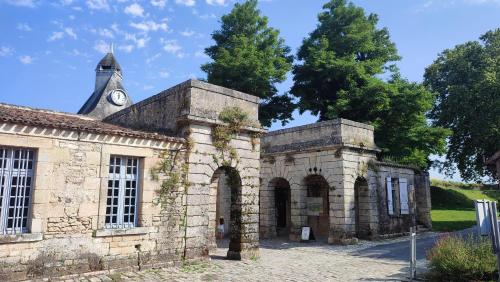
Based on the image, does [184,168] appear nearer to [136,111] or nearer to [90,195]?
[90,195]

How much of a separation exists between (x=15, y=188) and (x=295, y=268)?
628cm

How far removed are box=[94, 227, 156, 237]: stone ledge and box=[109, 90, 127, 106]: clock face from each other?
2469 centimetres

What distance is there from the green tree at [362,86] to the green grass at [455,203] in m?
3.43

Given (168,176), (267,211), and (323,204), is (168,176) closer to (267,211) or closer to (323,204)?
(267,211)

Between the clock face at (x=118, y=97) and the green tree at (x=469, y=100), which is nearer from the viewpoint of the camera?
the green tree at (x=469, y=100)

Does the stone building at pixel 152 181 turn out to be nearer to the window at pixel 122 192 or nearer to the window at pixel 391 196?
the window at pixel 122 192

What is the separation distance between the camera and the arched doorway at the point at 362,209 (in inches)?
575

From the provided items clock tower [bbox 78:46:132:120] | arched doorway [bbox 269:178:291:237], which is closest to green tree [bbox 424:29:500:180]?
arched doorway [bbox 269:178:291:237]

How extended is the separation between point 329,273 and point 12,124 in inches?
283

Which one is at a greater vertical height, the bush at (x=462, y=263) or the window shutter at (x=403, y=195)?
the window shutter at (x=403, y=195)

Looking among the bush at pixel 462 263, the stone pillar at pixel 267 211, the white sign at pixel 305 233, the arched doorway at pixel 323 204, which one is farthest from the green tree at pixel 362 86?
the bush at pixel 462 263

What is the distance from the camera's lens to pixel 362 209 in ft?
48.5

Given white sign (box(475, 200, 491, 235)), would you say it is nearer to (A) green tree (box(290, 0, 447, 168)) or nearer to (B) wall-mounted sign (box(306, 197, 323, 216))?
(B) wall-mounted sign (box(306, 197, 323, 216))

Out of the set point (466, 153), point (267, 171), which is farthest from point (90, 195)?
point (466, 153)
